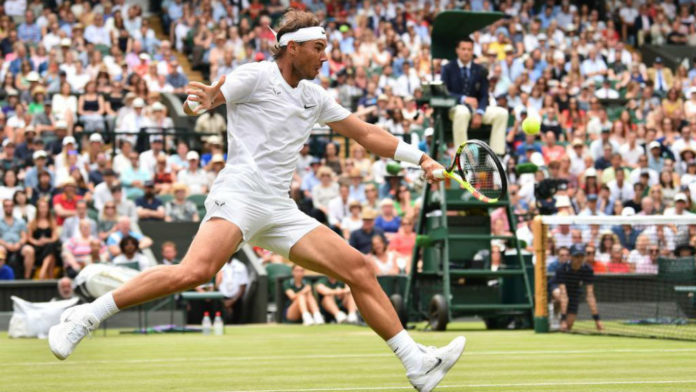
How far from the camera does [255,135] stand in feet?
23.0

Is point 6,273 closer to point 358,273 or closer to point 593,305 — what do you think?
point 593,305

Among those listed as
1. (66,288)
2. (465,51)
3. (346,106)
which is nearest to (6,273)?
(66,288)

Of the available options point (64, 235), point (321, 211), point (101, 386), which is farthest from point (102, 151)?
point (101, 386)

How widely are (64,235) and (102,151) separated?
8.94ft

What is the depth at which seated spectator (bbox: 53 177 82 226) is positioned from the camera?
18.9 metres

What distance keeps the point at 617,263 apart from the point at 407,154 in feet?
37.4

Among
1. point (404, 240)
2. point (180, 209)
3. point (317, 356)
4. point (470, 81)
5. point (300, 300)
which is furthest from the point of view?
point (180, 209)

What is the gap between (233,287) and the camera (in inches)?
739

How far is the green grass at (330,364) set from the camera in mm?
7676

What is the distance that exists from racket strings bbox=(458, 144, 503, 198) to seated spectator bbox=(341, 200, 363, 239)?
12.2m

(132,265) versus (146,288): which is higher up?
(146,288)

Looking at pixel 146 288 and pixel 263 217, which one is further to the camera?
pixel 263 217

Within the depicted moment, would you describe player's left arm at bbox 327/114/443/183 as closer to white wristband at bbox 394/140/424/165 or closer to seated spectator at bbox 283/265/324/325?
white wristband at bbox 394/140/424/165

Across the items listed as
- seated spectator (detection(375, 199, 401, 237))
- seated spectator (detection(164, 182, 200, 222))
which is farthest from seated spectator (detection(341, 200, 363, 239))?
seated spectator (detection(164, 182, 200, 222))
